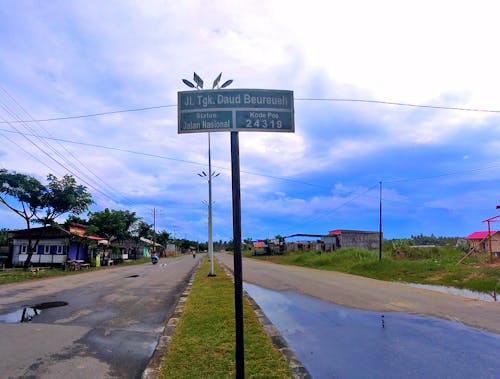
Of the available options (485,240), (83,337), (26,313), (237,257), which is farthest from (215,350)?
(485,240)

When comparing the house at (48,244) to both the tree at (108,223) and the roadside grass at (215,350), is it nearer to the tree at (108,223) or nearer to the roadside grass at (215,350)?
the tree at (108,223)

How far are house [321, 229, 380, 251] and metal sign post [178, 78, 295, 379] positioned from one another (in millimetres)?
40682

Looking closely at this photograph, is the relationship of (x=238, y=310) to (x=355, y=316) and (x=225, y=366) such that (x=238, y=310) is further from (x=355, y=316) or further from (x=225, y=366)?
(x=355, y=316)

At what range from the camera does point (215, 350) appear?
601cm

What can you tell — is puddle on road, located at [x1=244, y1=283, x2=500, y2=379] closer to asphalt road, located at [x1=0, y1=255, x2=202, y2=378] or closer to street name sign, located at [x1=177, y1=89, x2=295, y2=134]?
asphalt road, located at [x1=0, y1=255, x2=202, y2=378]

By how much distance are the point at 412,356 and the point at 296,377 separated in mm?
2306

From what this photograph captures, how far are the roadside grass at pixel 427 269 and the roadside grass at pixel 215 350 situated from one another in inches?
439

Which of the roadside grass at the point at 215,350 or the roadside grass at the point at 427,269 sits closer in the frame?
the roadside grass at the point at 215,350

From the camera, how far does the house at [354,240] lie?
4378 cm

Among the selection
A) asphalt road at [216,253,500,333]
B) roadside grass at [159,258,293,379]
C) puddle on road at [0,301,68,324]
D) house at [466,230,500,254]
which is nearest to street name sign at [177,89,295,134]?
roadside grass at [159,258,293,379]

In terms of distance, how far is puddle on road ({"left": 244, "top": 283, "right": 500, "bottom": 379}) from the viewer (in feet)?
17.7

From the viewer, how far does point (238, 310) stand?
14.6 feet

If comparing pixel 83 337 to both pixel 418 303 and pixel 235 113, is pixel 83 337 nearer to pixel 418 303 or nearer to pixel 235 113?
pixel 235 113

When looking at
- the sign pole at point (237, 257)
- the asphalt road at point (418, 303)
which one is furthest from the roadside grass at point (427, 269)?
the sign pole at point (237, 257)
